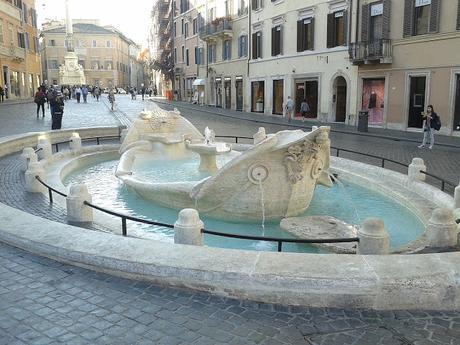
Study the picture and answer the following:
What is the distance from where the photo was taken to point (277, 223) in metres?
7.72

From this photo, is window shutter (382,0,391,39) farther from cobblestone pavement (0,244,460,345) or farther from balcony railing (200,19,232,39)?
cobblestone pavement (0,244,460,345)

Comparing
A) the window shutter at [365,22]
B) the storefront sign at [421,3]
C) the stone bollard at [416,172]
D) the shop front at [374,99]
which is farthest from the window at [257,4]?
the stone bollard at [416,172]

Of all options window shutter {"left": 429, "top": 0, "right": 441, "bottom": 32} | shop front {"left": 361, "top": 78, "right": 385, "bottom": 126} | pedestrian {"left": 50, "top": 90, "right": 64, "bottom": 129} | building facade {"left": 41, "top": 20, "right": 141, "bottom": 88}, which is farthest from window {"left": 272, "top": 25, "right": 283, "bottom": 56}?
building facade {"left": 41, "top": 20, "right": 141, "bottom": 88}

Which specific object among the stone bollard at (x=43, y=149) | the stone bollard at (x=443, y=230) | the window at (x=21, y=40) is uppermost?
the window at (x=21, y=40)

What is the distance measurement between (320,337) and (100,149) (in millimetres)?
11919

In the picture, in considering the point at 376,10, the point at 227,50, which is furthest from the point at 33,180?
the point at 227,50

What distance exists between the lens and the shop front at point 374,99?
2366 centimetres

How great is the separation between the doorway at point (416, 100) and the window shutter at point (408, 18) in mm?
2074

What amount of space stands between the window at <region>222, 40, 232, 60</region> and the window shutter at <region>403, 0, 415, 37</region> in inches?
780

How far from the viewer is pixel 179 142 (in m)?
13.2

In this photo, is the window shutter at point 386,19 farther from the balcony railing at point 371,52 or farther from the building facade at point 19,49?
the building facade at point 19,49

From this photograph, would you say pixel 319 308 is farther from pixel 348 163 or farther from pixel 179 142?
pixel 179 142

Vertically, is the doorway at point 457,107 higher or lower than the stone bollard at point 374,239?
higher

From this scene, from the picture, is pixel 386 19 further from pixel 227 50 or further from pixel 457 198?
pixel 227 50
